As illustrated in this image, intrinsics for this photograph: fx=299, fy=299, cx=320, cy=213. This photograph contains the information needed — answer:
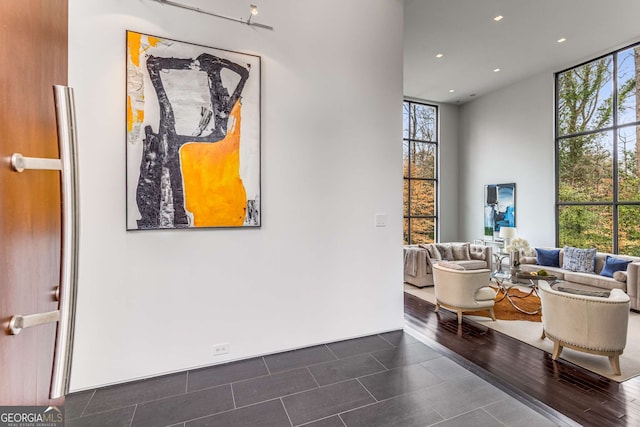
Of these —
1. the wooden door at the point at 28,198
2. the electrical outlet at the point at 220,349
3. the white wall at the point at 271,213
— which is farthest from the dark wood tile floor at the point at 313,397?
the wooden door at the point at 28,198

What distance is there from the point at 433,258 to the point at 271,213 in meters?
4.46

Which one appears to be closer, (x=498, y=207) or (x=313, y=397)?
(x=313, y=397)

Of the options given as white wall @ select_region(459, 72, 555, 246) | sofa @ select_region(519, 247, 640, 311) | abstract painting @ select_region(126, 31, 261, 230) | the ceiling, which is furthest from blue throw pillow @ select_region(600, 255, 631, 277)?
abstract painting @ select_region(126, 31, 261, 230)

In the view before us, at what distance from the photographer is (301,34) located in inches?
119

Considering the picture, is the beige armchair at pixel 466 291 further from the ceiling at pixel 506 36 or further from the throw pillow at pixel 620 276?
the ceiling at pixel 506 36

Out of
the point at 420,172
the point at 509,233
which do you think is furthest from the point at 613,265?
the point at 420,172

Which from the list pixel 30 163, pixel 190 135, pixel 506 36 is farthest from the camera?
pixel 506 36

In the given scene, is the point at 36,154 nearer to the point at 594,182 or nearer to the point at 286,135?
the point at 286,135

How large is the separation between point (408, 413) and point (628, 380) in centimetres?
209

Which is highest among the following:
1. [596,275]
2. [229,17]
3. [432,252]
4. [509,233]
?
[229,17]

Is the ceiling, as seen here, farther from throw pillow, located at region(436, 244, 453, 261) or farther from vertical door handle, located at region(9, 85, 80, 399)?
vertical door handle, located at region(9, 85, 80, 399)

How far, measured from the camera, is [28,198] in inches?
29.4

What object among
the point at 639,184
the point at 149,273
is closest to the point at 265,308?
the point at 149,273

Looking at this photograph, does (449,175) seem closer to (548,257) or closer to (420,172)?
(420,172)
